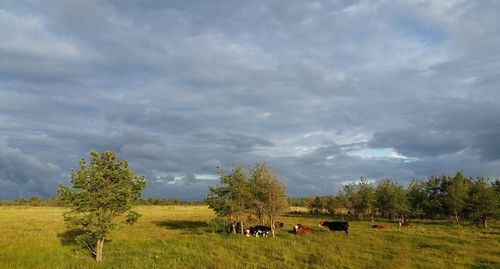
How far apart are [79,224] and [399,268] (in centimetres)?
2127

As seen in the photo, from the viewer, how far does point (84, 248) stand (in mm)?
31625

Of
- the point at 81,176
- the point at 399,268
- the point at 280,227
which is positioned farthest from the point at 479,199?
the point at 81,176

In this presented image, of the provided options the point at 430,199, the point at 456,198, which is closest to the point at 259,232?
the point at 456,198

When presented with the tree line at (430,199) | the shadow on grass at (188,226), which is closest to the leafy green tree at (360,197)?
the tree line at (430,199)

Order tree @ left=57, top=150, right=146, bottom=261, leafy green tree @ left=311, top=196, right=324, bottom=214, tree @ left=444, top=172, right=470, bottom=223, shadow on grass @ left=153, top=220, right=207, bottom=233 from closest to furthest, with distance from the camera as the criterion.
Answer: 1. tree @ left=57, top=150, right=146, bottom=261
2. shadow on grass @ left=153, top=220, right=207, bottom=233
3. tree @ left=444, top=172, right=470, bottom=223
4. leafy green tree @ left=311, top=196, right=324, bottom=214

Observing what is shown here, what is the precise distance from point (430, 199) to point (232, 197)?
206 ft

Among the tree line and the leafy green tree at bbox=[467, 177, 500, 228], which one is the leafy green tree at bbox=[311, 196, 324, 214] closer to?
the tree line

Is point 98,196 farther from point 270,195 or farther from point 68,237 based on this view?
point 270,195

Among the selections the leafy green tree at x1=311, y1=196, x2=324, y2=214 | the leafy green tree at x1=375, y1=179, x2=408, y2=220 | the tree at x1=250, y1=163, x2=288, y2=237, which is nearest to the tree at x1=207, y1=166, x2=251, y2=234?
the tree at x1=250, y1=163, x2=288, y2=237

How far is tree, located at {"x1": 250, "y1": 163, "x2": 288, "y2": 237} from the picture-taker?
44.2 m

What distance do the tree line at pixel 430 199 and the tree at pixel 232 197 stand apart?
43251mm

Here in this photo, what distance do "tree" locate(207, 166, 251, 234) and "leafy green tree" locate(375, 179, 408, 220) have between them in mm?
43191

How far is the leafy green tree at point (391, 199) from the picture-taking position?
256 feet

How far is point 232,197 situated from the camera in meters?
46.0
